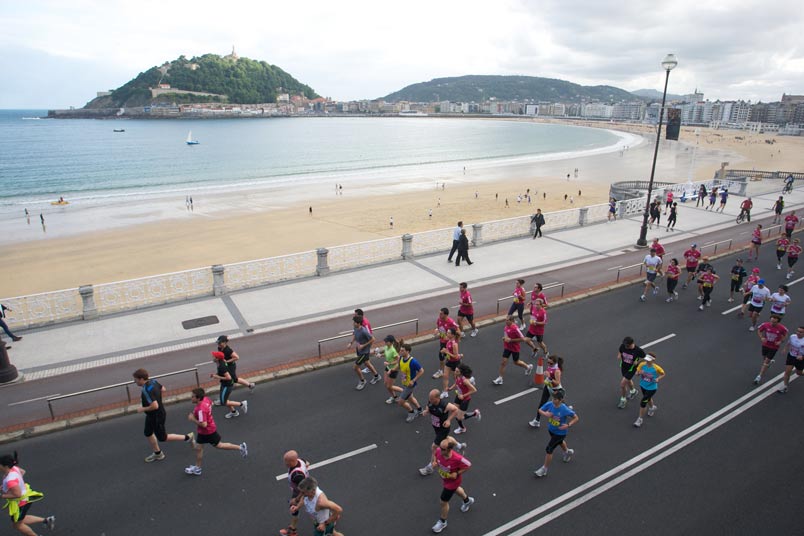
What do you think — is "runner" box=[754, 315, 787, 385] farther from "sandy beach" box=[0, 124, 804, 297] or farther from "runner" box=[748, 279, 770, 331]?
"sandy beach" box=[0, 124, 804, 297]

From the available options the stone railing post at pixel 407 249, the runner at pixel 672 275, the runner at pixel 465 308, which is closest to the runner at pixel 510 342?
the runner at pixel 465 308

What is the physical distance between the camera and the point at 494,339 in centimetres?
1247

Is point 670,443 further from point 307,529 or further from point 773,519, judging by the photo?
point 307,529

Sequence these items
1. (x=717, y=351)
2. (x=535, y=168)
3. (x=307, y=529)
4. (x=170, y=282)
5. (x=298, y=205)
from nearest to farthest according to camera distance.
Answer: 1. (x=307, y=529)
2. (x=717, y=351)
3. (x=170, y=282)
4. (x=298, y=205)
5. (x=535, y=168)

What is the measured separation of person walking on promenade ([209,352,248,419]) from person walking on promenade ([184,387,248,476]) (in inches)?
49.9

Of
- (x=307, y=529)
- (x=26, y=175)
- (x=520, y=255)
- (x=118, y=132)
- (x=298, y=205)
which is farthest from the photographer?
(x=118, y=132)

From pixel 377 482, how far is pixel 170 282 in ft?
36.1

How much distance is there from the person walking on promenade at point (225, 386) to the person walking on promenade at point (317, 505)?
3629 mm

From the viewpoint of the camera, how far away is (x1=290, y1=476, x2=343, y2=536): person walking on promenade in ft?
17.8

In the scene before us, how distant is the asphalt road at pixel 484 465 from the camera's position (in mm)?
6727

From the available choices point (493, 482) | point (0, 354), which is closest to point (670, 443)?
point (493, 482)

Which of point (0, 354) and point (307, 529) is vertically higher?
point (0, 354)

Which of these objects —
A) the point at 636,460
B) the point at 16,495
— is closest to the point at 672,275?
the point at 636,460

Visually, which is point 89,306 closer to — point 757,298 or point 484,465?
point 484,465
